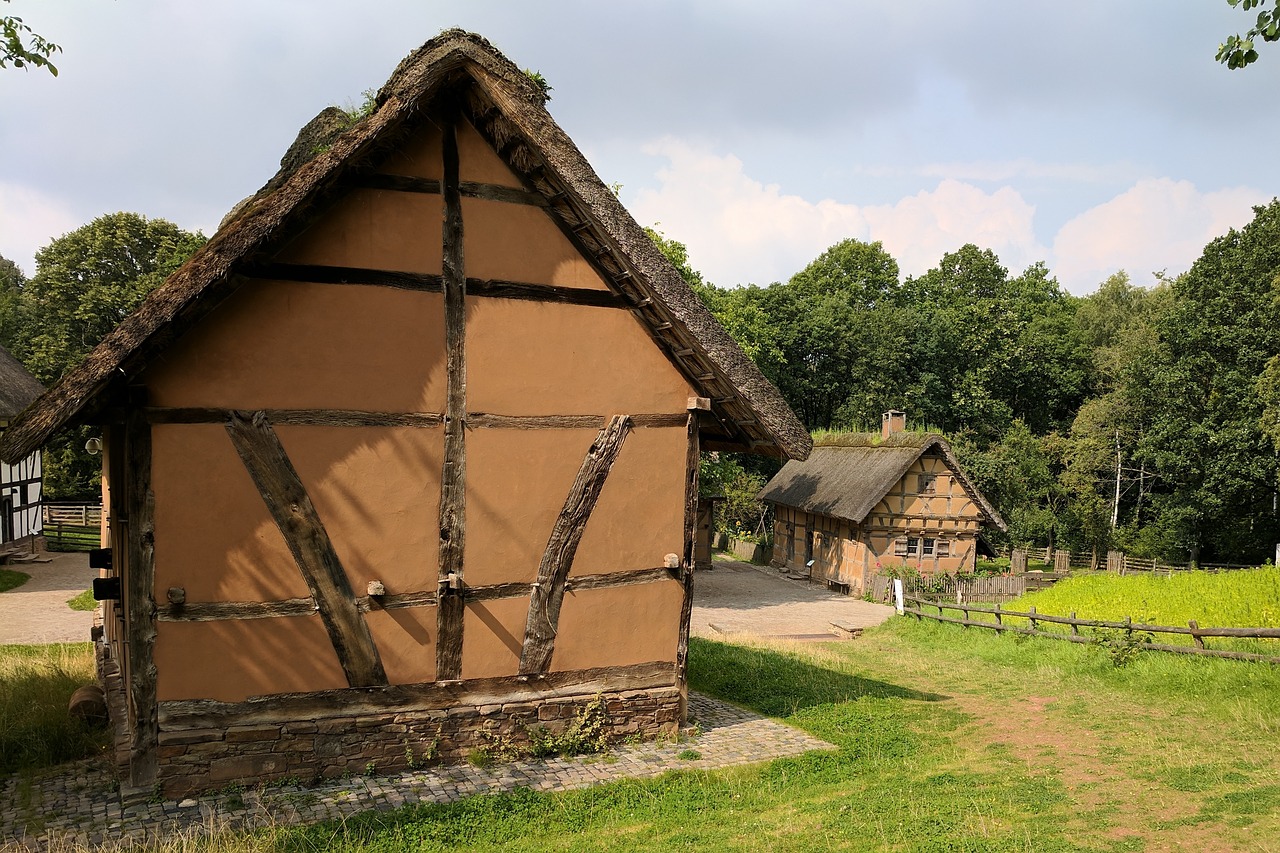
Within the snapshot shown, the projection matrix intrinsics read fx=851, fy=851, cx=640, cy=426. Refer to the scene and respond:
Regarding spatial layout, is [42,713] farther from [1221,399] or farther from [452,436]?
[1221,399]

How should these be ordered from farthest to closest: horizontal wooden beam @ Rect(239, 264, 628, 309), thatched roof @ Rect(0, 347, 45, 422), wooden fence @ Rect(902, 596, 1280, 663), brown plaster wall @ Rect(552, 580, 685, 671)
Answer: thatched roof @ Rect(0, 347, 45, 422), wooden fence @ Rect(902, 596, 1280, 663), brown plaster wall @ Rect(552, 580, 685, 671), horizontal wooden beam @ Rect(239, 264, 628, 309)

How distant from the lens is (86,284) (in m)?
32.8

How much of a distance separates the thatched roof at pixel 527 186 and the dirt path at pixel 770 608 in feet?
31.9

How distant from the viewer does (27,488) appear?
91.6ft

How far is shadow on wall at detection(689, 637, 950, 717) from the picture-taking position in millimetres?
10664

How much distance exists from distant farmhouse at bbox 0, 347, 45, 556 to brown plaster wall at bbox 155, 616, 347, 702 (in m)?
21.9

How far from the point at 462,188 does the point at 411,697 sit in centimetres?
487

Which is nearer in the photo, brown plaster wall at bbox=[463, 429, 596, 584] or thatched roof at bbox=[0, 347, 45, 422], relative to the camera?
brown plaster wall at bbox=[463, 429, 596, 584]

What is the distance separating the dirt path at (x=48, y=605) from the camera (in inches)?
639

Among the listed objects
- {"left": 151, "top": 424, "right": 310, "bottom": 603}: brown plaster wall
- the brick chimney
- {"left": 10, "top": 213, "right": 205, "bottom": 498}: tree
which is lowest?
{"left": 151, "top": 424, "right": 310, "bottom": 603}: brown plaster wall

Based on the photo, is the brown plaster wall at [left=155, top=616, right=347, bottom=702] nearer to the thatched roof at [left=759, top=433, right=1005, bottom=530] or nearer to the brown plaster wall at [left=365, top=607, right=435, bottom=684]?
the brown plaster wall at [left=365, top=607, right=435, bottom=684]

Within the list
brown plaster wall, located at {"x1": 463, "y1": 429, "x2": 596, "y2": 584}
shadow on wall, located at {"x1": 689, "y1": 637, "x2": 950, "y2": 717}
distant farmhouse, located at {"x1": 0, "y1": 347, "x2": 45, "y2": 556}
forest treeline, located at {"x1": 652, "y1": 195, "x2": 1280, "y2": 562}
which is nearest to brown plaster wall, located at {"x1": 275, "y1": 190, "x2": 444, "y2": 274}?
brown plaster wall, located at {"x1": 463, "y1": 429, "x2": 596, "y2": 584}

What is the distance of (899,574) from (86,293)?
31.3m

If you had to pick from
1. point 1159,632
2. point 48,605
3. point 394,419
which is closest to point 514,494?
point 394,419
